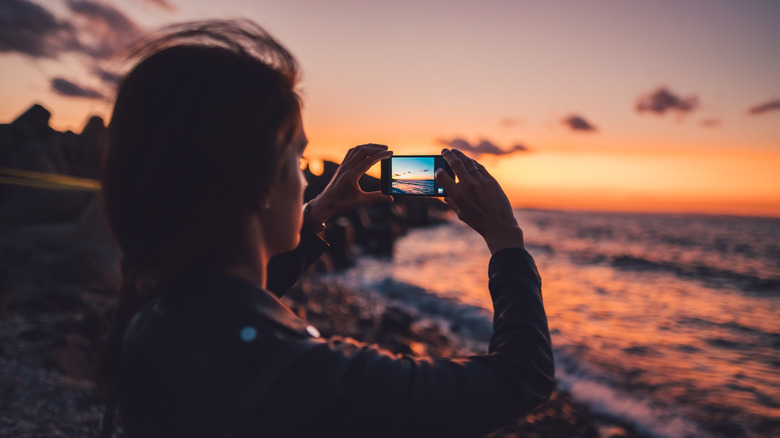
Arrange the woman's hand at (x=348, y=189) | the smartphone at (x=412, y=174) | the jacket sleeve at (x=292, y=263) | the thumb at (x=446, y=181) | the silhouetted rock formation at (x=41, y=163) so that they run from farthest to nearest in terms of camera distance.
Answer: the silhouetted rock formation at (x=41, y=163) < the smartphone at (x=412, y=174) < the woman's hand at (x=348, y=189) < the jacket sleeve at (x=292, y=263) < the thumb at (x=446, y=181)

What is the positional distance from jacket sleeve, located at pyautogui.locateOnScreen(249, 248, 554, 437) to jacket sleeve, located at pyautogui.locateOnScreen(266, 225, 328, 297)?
63 centimetres

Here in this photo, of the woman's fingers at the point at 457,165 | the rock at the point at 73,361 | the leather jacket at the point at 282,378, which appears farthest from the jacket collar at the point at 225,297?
the rock at the point at 73,361

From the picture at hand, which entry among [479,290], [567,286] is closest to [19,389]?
[479,290]

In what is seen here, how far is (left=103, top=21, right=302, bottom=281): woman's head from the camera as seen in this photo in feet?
2.78

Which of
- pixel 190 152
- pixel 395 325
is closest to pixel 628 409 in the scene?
pixel 395 325

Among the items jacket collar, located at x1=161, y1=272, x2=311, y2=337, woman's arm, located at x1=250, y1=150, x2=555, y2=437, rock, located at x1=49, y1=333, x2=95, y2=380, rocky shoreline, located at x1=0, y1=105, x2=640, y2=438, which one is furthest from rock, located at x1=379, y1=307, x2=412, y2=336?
jacket collar, located at x1=161, y1=272, x2=311, y2=337

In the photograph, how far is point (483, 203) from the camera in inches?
46.4

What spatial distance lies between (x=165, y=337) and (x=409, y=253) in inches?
791

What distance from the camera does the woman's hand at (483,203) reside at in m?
1.12

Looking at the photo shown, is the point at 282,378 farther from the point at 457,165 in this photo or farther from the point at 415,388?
the point at 457,165

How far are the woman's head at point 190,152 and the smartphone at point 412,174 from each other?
1.09m

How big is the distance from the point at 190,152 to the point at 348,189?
837 mm

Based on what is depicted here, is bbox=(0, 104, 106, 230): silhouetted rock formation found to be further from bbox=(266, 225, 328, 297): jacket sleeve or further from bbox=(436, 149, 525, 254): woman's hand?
bbox=(436, 149, 525, 254): woman's hand

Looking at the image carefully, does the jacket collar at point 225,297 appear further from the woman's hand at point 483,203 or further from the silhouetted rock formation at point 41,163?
the silhouetted rock formation at point 41,163
